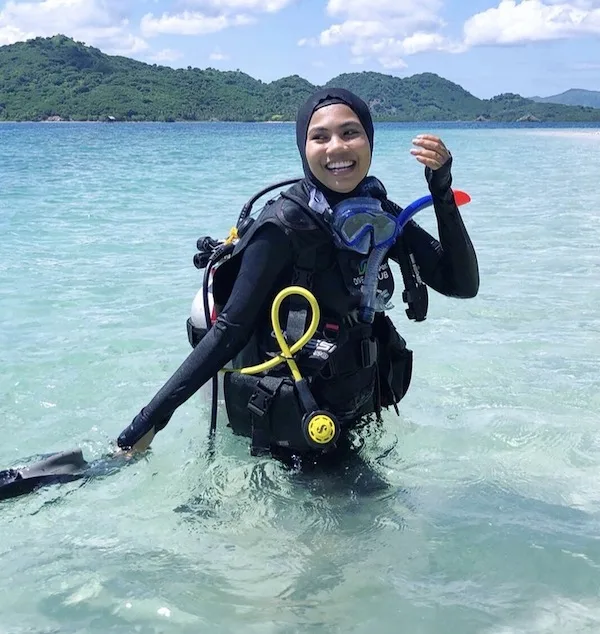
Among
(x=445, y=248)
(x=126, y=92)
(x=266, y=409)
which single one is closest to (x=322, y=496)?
(x=266, y=409)

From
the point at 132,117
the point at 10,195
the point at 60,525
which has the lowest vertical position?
the point at 60,525

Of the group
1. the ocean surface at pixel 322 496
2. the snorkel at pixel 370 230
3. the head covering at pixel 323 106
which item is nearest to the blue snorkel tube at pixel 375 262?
the snorkel at pixel 370 230

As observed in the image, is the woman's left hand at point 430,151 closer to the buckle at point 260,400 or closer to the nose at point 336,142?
the nose at point 336,142

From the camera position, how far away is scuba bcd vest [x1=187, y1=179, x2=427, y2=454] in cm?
260

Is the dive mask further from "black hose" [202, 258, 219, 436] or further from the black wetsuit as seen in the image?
"black hose" [202, 258, 219, 436]

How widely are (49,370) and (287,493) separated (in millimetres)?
2648

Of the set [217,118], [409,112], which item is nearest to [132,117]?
[217,118]

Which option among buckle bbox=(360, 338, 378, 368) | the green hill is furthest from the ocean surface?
the green hill

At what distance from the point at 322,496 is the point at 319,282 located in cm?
95

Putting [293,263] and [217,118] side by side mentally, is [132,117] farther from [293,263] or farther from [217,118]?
[293,263]

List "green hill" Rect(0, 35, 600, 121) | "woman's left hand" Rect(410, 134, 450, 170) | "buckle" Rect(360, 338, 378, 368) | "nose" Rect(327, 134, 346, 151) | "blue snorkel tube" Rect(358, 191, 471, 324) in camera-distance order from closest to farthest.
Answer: "woman's left hand" Rect(410, 134, 450, 170)
"nose" Rect(327, 134, 346, 151)
"blue snorkel tube" Rect(358, 191, 471, 324)
"buckle" Rect(360, 338, 378, 368)
"green hill" Rect(0, 35, 600, 121)

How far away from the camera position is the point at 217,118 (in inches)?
5079

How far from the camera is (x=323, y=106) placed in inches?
104

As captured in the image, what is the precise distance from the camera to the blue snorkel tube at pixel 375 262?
2713 millimetres
